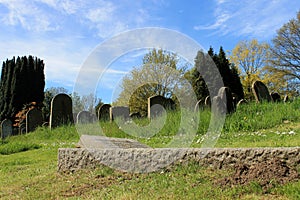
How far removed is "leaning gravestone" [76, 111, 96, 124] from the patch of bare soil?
10.1 meters

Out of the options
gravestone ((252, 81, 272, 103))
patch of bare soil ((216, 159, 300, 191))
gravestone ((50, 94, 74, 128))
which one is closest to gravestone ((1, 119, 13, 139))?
gravestone ((50, 94, 74, 128))

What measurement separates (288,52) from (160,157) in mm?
29546

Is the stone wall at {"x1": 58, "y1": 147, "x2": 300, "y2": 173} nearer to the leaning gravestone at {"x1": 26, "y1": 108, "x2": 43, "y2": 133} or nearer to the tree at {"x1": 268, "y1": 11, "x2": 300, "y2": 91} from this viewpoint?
the leaning gravestone at {"x1": 26, "y1": 108, "x2": 43, "y2": 133}

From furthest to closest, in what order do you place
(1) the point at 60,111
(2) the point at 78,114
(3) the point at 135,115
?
(1) the point at 60,111 < (2) the point at 78,114 < (3) the point at 135,115

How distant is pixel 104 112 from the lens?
46.2ft

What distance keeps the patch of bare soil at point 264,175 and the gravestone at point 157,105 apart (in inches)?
307

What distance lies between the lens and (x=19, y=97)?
30312 millimetres

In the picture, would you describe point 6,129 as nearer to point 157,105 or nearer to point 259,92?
point 157,105

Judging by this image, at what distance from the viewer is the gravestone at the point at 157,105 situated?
36.9ft

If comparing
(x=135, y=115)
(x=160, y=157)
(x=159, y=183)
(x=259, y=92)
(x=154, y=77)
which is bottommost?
(x=159, y=183)

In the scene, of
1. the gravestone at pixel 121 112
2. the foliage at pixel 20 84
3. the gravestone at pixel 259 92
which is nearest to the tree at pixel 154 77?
the gravestone at pixel 121 112

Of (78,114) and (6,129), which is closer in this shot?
(78,114)

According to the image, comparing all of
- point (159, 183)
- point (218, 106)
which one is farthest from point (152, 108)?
point (159, 183)

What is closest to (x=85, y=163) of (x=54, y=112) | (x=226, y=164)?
(x=226, y=164)
